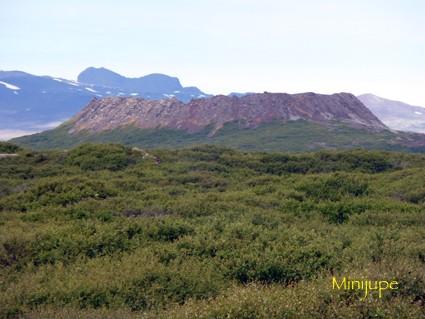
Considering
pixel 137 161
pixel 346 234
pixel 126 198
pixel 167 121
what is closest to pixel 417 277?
pixel 346 234

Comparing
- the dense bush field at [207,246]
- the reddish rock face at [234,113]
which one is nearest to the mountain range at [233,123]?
the reddish rock face at [234,113]

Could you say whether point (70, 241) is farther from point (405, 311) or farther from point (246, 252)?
point (405, 311)

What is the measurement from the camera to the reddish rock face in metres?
86.8

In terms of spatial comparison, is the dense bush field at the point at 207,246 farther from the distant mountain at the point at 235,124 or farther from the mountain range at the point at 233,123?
the mountain range at the point at 233,123

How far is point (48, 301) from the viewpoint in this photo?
755 centimetres

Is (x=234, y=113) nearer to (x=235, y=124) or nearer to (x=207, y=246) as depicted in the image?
(x=235, y=124)

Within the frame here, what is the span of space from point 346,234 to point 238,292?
5203mm

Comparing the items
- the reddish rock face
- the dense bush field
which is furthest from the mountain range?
the dense bush field

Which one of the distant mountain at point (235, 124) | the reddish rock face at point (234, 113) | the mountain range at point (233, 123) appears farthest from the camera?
the reddish rock face at point (234, 113)

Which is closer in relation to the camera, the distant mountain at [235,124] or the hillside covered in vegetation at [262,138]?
the hillside covered in vegetation at [262,138]

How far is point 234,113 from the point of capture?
90062 mm

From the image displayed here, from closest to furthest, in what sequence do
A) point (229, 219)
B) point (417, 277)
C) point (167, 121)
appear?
point (417, 277) → point (229, 219) → point (167, 121)

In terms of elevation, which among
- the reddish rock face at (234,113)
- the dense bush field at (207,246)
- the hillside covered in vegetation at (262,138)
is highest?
the reddish rock face at (234,113)

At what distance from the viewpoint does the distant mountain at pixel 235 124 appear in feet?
224
